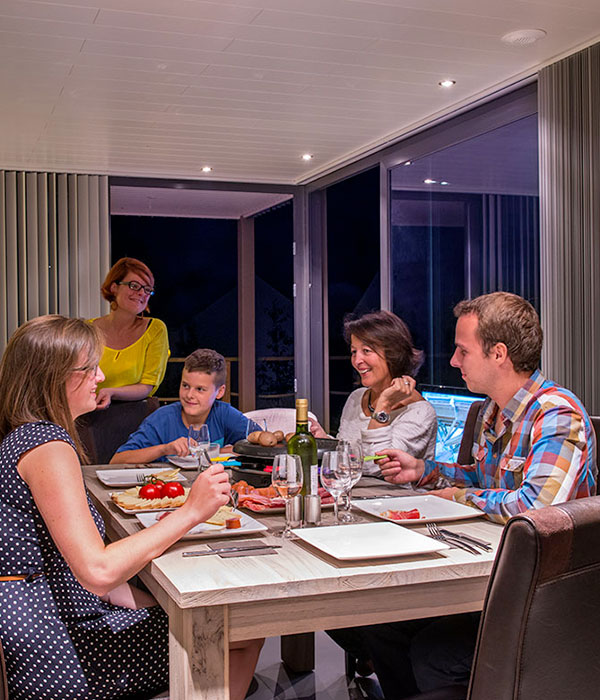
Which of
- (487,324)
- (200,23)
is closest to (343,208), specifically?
(200,23)

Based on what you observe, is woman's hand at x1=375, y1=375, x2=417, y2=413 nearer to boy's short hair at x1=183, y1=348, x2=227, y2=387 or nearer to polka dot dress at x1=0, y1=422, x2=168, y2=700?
boy's short hair at x1=183, y1=348, x2=227, y2=387

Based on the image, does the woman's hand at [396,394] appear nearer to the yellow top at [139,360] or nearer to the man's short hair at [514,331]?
the man's short hair at [514,331]

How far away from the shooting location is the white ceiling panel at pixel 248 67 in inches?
114

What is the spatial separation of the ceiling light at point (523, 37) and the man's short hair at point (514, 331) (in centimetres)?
157

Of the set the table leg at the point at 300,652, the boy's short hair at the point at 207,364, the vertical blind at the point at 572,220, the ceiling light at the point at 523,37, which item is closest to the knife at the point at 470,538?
the table leg at the point at 300,652

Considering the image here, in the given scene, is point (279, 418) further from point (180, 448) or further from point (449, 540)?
point (449, 540)

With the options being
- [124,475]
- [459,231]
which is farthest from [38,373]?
[459,231]

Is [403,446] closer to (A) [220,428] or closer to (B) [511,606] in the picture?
(A) [220,428]

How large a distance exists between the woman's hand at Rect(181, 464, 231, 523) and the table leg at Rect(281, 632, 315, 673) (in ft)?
4.16

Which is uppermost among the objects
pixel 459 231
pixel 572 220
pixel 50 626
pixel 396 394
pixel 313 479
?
pixel 459 231

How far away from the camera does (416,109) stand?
4262 millimetres

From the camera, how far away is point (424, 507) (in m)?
1.94

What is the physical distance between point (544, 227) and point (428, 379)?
1579 millimetres

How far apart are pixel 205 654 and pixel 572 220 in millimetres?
2587
